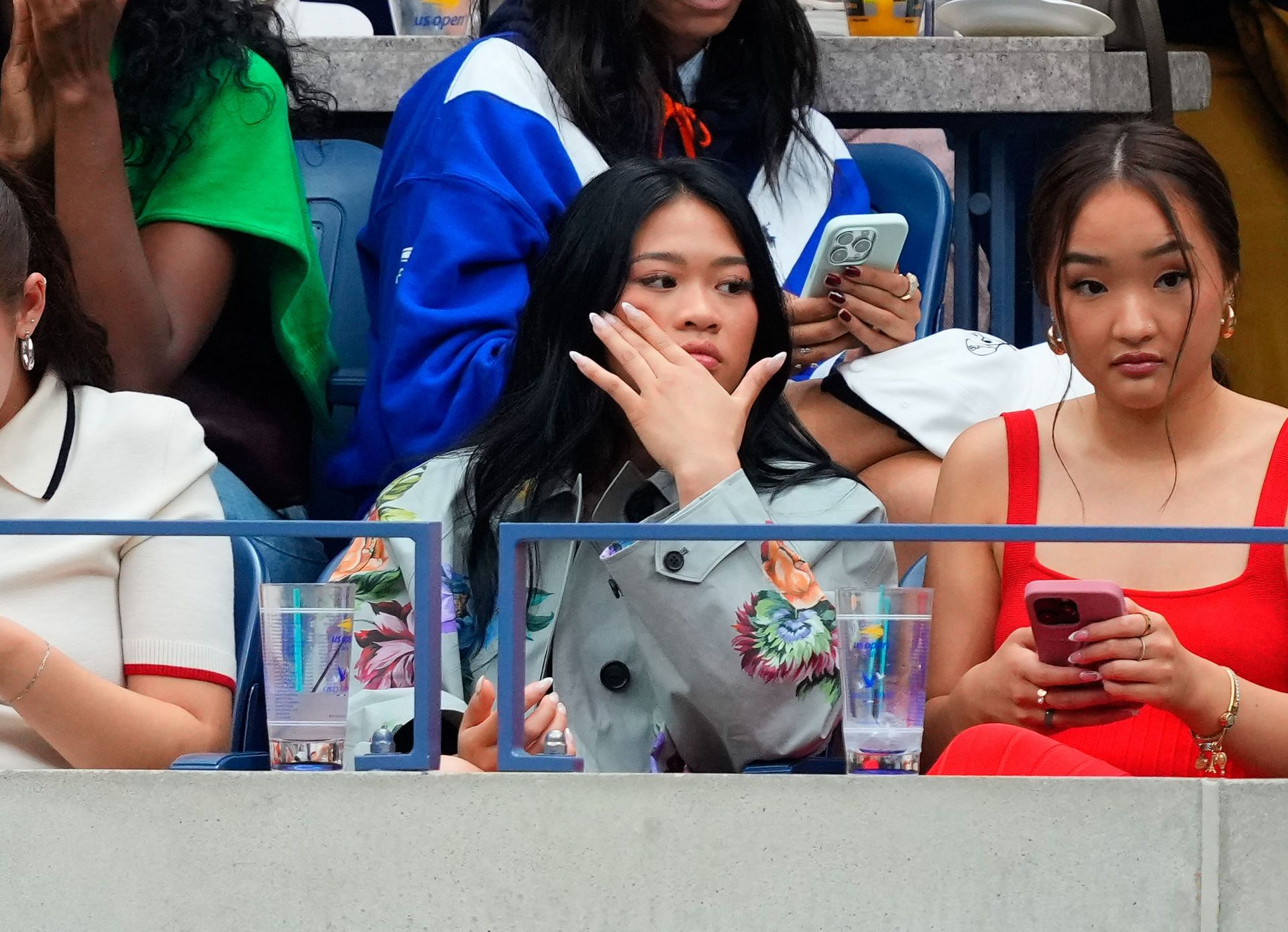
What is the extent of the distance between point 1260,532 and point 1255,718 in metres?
0.28

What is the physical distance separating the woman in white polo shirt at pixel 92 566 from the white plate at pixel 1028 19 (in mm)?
1618

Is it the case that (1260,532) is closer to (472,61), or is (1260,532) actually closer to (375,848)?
(375,848)

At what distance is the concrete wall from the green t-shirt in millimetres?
1231

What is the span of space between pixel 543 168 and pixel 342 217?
0.59 m

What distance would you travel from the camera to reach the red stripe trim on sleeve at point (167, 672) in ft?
6.53

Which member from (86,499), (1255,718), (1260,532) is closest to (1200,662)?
(1255,718)

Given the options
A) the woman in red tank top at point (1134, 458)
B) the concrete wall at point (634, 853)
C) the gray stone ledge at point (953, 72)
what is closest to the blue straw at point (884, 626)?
the concrete wall at point (634, 853)

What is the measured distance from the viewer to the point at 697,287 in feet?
7.52

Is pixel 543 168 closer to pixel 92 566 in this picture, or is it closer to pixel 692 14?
pixel 692 14

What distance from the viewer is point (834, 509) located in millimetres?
2191

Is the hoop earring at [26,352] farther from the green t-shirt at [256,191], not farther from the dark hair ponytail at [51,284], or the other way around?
the green t-shirt at [256,191]

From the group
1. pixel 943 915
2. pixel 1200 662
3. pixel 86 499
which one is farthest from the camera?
pixel 86 499

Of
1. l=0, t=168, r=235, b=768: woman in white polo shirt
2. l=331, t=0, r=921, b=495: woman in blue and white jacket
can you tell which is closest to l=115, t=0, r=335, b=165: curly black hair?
Result: l=331, t=0, r=921, b=495: woman in blue and white jacket

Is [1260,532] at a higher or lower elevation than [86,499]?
higher
